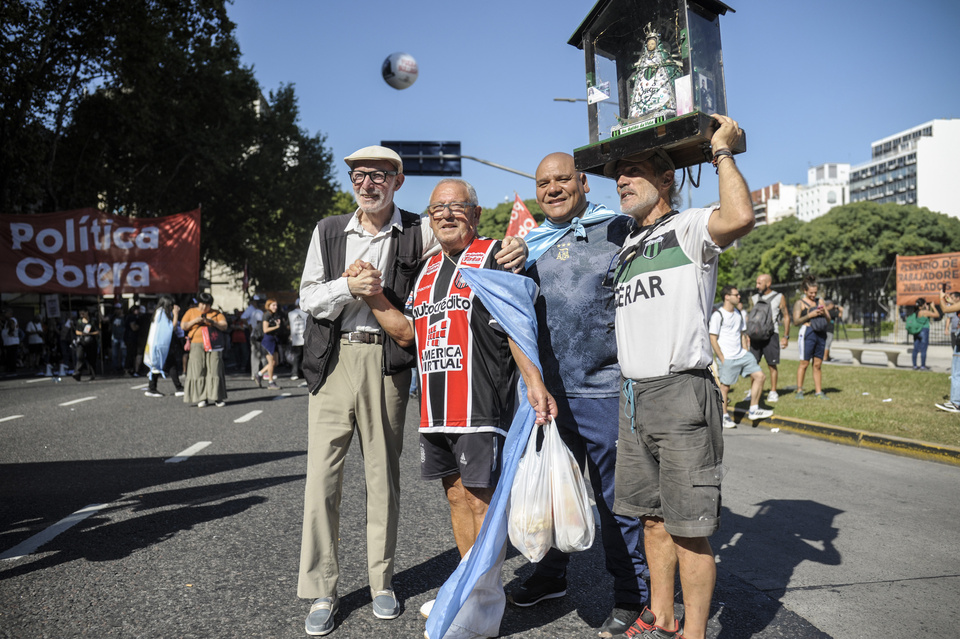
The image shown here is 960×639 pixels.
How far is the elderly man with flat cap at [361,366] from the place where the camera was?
10.6 feet

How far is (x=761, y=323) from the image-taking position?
10.8 meters

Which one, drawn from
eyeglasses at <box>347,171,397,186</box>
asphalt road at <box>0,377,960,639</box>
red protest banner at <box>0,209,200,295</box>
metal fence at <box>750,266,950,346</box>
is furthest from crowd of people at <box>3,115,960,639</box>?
metal fence at <box>750,266,950,346</box>

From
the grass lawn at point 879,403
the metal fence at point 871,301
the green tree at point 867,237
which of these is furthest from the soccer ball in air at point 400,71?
the green tree at point 867,237

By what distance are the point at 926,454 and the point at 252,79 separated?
A: 1115 inches

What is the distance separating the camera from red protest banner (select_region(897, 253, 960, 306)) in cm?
2283

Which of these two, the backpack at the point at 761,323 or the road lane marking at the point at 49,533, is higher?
the backpack at the point at 761,323

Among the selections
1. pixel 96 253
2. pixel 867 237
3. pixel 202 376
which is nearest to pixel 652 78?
pixel 202 376

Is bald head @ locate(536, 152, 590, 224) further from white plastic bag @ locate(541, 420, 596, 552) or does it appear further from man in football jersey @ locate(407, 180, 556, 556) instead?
white plastic bag @ locate(541, 420, 596, 552)

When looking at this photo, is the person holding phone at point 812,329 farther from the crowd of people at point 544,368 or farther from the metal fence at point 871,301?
the metal fence at point 871,301

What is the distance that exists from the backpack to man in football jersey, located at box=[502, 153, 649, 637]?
813 centimetres

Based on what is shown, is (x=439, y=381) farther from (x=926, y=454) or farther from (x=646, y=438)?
(x=926, y=454)

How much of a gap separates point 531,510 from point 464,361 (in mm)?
674

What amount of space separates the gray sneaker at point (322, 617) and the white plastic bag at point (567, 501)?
3.44 feet

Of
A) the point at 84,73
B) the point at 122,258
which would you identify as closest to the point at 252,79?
the point at 84,73
